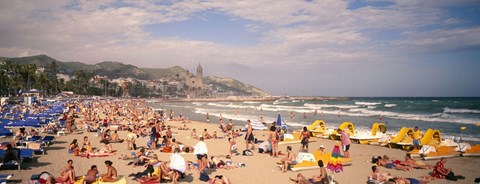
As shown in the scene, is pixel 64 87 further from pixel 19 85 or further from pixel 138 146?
pixel 138 146

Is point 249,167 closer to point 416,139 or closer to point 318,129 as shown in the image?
point 416,139

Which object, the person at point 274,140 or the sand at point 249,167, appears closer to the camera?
the sand at point 249,167

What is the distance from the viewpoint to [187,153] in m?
13.5

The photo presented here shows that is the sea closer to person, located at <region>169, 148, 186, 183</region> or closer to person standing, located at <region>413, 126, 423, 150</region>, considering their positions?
person standing, located at <region>413, 126, 423, 150</region>

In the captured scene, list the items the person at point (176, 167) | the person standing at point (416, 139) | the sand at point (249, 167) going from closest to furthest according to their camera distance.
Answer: the person at point (176, 167), the sand at point (249, 167), the person standing at point (416, 139)

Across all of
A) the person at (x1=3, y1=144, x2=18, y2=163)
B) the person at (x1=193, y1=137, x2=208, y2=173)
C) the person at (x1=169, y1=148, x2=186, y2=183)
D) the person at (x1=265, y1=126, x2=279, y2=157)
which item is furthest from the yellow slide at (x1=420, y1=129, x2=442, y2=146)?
the person at (x1=3, y1=144, x2=18, y2=163)

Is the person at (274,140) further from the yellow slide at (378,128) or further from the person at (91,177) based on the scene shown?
the yellow slide at (378,128)

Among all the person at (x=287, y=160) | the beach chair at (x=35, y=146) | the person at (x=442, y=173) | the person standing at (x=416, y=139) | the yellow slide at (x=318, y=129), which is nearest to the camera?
the person at (x=442, y=173)

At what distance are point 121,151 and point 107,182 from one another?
6199mm

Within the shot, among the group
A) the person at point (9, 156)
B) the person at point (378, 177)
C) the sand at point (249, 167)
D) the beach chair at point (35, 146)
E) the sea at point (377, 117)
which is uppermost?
the person at point (9, 156)

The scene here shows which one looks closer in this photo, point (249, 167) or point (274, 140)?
point (249, 167)

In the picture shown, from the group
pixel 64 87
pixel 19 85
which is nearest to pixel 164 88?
pixel 64 87

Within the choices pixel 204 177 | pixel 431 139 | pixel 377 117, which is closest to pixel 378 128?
pixel 431 139

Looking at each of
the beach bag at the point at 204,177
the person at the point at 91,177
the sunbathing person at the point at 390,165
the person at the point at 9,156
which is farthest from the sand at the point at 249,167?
the person at the point at 91,177
